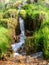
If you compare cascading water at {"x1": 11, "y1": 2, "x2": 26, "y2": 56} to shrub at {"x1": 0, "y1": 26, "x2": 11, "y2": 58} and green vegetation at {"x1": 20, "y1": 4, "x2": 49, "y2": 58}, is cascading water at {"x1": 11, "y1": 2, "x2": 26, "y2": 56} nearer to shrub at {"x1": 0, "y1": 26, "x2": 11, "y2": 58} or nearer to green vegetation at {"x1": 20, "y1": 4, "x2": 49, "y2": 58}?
green vegetation at {"x1": 20, "y1": 4, "x2": 49, "y2": 58}

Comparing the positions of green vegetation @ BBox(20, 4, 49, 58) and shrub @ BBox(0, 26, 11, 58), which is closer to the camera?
shrub @ BBox(0, 26, 11, 58)

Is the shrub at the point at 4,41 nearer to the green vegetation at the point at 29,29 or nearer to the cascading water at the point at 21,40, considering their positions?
the green vegetation at the point at 29,29

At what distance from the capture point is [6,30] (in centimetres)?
1285

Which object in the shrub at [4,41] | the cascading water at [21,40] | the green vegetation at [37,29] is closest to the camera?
the shrub at [4,41]

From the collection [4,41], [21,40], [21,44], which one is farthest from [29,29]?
[4,41]

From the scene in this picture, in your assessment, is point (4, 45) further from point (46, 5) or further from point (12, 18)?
point (46, 5)

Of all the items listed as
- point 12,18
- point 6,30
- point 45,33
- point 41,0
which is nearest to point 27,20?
point 12,18

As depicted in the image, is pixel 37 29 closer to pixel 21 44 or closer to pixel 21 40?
pixel 21 40

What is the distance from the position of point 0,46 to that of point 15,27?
3.14 meters

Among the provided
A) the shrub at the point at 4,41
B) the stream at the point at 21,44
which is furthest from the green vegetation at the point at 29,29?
the stream at the point at 21,44

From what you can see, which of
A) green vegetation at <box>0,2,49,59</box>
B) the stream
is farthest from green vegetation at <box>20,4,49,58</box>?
the stream

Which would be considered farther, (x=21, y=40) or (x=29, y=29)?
(x=29, y=29)

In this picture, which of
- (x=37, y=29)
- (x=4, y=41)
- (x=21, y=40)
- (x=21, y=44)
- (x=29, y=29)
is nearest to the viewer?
(x=4, y=41)

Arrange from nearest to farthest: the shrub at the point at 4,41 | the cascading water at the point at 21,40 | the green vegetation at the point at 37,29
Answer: the shrub at the point at 4,41, the green vegetation at the point at 37,29, the cascading water at the point at 21,40
